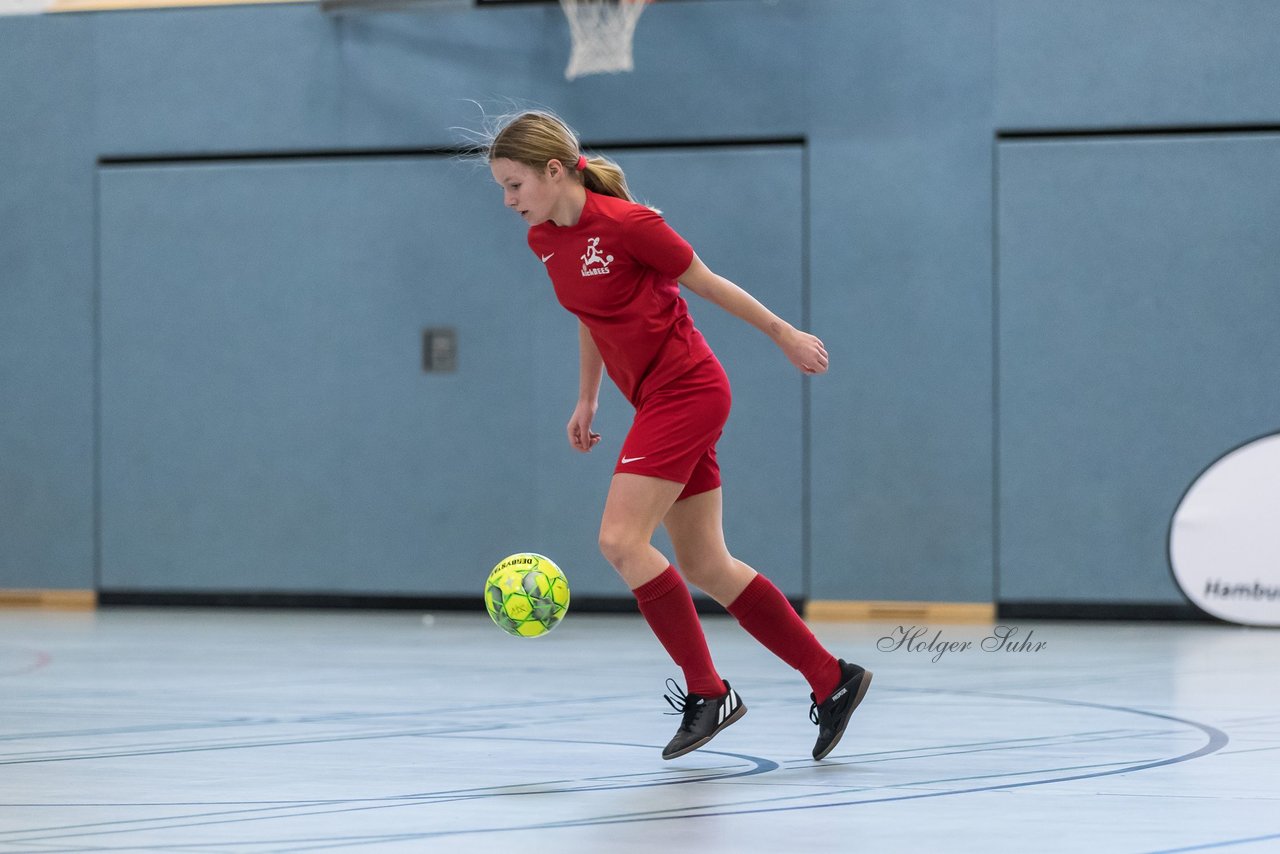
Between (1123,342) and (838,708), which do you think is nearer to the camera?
(838,708)

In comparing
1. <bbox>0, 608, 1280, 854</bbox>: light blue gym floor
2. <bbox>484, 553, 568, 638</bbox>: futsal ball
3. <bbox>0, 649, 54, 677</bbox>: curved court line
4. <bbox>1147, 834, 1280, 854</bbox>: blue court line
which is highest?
<bbox>484, 553, 568, 638</bbox>: futsal ball

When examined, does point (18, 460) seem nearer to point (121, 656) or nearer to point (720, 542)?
point (121, 656)

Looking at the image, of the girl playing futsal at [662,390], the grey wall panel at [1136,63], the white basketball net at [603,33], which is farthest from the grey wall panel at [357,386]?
the girl playing futsal at [662,390]

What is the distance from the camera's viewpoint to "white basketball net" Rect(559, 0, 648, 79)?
952 cm

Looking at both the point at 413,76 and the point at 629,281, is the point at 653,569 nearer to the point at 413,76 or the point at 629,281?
the point at 629,281

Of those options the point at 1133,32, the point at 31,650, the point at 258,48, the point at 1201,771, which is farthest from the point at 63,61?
the point at 1201,771

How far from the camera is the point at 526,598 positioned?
5453 millimetres

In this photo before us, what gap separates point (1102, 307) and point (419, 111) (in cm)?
404

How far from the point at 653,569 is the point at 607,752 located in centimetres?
60

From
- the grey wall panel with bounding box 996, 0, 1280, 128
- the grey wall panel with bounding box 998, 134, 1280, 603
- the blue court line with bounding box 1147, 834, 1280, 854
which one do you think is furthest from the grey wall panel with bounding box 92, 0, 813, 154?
the blue court line with bounding box 1147, 834, 1280, 854

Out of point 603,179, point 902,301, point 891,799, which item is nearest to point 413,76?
point 902,301

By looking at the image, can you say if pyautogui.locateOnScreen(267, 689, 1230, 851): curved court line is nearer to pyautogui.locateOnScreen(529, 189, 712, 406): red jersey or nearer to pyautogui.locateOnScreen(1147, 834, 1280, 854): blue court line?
pyautogui.locateOnScreen(1147, 834, 1280, 854): blue court line

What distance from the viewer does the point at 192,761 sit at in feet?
14.2

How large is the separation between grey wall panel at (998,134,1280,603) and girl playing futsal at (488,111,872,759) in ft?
17.0
